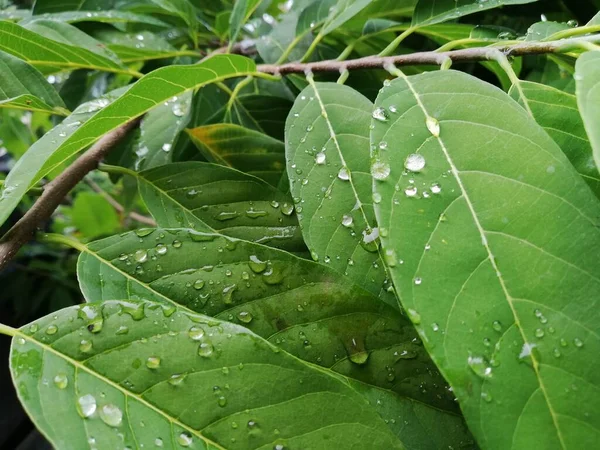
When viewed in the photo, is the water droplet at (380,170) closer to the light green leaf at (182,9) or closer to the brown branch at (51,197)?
the brown branch at (51,197)

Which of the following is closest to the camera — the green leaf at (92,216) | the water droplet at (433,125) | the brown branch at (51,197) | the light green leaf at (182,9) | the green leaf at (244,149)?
the water droplet at (433,125)

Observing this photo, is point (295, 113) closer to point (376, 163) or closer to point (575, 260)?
point (376, 163)

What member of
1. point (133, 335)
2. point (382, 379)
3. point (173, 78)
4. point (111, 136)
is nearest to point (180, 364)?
point (133, 335)

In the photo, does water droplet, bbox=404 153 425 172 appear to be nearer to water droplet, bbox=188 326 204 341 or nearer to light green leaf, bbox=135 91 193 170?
water droplet, bbox=188 326 204 341

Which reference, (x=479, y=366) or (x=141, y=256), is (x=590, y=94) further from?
(x=141, y=256)

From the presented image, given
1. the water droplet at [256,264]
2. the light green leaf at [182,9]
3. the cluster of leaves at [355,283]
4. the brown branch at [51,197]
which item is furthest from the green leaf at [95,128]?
the light green leaf at [182,9]

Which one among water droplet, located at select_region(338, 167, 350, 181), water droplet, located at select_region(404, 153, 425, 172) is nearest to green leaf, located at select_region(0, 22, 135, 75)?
water droplet, located at select_region(338, 167, 350, 181)

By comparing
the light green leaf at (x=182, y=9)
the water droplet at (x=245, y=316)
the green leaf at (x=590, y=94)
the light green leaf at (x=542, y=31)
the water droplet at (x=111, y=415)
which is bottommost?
the water droplet at (x=111, y=415)
